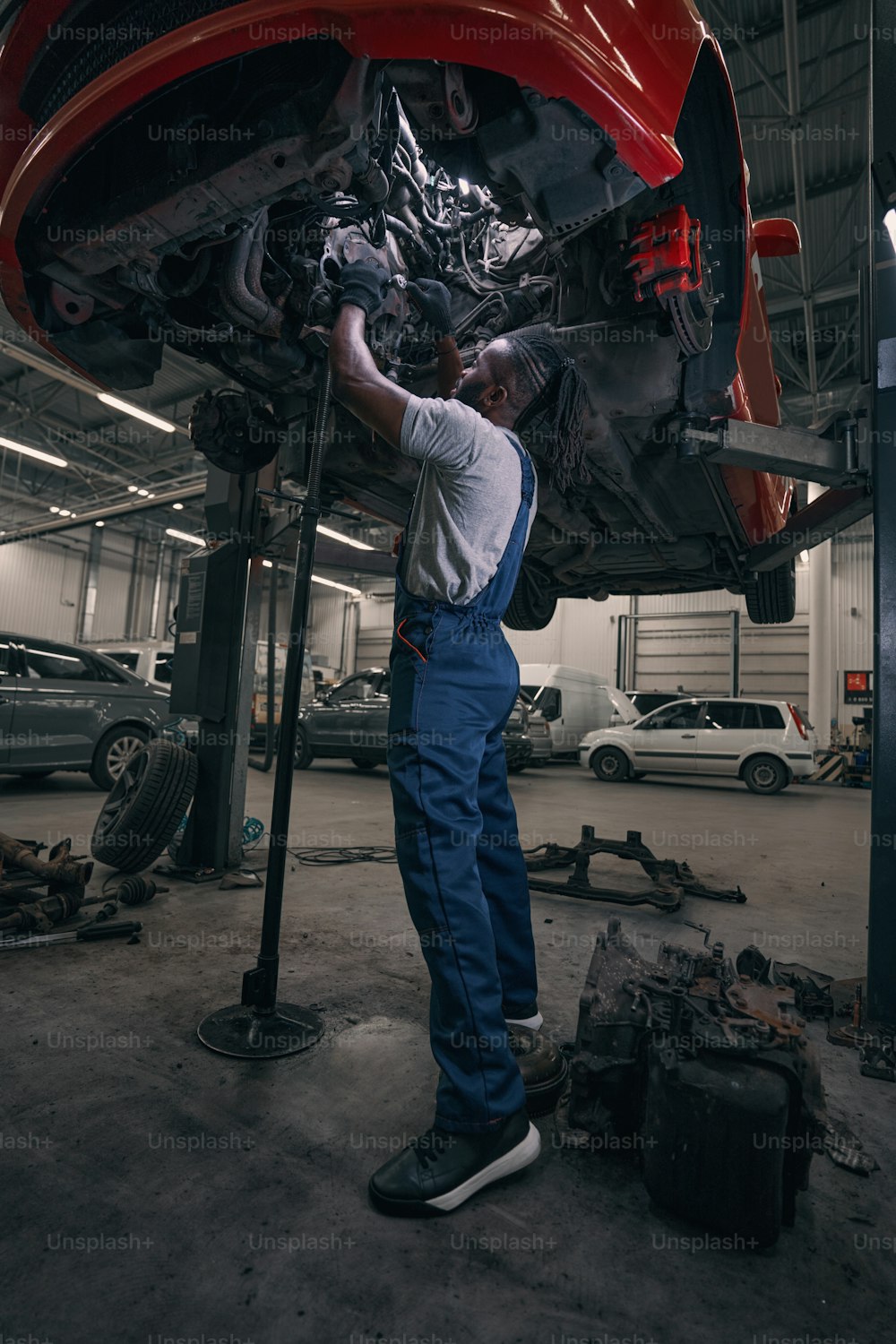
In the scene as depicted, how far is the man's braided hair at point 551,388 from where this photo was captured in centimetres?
146

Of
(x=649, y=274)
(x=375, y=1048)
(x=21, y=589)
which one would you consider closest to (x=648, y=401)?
(x=649, y=274)

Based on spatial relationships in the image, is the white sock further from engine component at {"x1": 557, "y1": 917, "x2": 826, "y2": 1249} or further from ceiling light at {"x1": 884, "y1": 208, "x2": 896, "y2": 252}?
ceiling light at {"x1": 884, "y1": 208, "x2": 896, "y2": 252}

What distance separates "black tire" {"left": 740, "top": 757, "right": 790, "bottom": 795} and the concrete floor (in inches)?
301

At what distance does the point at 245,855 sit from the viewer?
11.8ft

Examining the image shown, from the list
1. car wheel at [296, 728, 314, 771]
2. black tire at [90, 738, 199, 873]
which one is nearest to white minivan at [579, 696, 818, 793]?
car wheel at [296, 728, 314, 771]

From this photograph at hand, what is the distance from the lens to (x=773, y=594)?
13.6ft

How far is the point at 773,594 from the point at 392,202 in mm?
3195

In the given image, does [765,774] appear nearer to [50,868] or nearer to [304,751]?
[304,751]

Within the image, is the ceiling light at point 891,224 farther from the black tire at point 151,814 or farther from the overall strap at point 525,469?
the black tire at point 151,814

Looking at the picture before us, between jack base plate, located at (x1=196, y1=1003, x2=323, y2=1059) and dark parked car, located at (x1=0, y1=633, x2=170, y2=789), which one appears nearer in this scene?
jack base plate, located at (x1=196, y1=1003, x2=323, y2=1059)

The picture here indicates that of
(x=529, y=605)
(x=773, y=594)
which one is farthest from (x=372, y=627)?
(x=773, y=594)

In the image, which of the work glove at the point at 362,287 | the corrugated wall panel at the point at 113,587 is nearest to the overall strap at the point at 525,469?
the work glove at the point at 362,287

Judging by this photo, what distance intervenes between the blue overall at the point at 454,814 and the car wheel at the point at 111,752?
16.5 ft

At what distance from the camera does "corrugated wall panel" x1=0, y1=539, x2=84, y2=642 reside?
1645 centimetres
